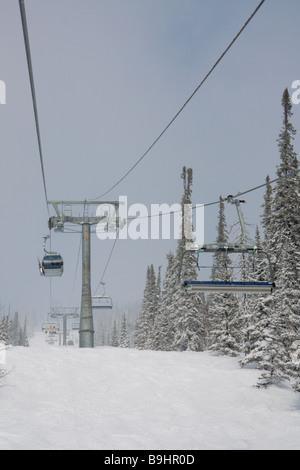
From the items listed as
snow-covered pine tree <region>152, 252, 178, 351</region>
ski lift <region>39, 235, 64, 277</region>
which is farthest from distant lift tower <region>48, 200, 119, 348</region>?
snow-covered pine tree <region>152, 252, 178, 351</region>

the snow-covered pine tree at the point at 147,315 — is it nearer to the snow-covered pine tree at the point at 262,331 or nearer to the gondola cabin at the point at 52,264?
the gondola cabin at the point at 52,264

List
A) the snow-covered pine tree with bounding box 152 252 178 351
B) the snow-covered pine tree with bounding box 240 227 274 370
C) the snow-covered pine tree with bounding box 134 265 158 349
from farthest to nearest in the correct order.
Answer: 1. the snow-covered pine tree with bounding box 134 265 158 349
2. the snow-covered pine tree with bounding box 152 252 178 351
3. the snow-covered pine tree with bounding box 240 227 274 370

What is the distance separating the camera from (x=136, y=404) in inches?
696

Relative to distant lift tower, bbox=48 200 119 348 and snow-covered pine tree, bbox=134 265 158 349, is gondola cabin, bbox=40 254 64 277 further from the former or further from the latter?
snow-covered pine tree, bbox=134 265 158 349

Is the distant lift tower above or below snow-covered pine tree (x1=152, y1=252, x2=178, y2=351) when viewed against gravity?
above

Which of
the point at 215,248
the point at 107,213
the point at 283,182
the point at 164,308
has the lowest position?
the point at 164,308

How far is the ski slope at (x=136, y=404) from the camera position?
12.4 meters

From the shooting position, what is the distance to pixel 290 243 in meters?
29.1

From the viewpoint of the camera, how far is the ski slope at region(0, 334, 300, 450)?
12438mm

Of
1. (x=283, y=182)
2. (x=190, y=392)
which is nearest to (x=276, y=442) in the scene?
(x=190, y=392)

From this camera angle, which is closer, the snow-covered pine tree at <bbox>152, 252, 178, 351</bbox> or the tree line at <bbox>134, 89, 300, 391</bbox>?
the tree line at <bbox>134, 89, 300, 391</bbox>

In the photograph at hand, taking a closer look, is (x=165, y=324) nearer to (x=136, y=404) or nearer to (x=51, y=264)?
(x=51, y=264)
